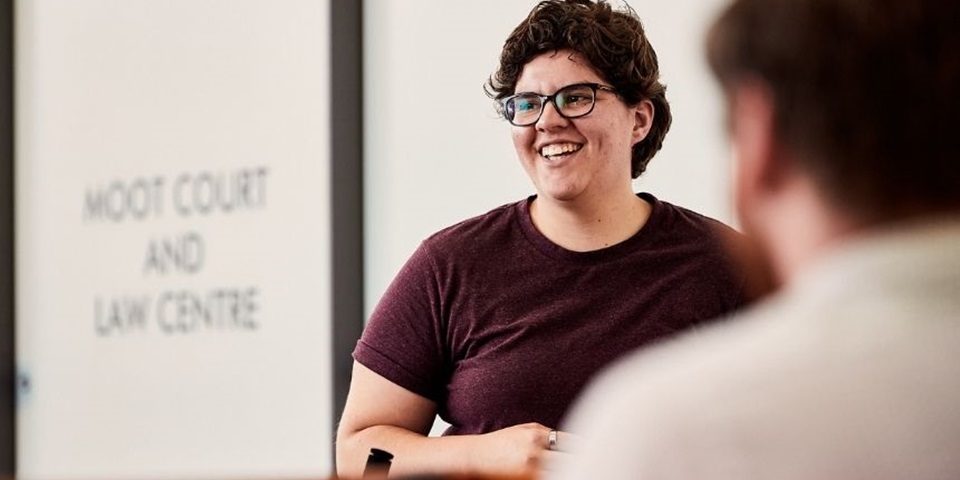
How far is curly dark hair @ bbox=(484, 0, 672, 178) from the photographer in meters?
2.75

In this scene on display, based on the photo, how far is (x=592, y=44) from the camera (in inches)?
108

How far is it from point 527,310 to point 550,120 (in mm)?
315

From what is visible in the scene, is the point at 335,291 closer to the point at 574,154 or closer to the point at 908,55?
the point at 574,154

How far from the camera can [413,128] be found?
457 centimetres

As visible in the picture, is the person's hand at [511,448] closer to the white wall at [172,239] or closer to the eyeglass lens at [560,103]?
the eyeglass lens at [560,103]

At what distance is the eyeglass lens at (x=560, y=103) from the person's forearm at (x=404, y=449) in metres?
0.55

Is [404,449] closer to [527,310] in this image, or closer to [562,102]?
[527,310]

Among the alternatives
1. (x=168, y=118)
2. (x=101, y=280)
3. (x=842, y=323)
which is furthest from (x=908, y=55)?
(x=101, y=280)

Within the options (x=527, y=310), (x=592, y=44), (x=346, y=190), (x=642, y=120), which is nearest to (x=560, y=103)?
(x=592, y=44)

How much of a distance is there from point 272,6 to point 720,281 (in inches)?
102

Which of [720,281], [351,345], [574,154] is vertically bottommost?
[351,345]

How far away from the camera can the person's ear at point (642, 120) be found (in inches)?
113

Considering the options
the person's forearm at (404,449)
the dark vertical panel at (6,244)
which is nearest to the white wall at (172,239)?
the dark vertical panel at (6,244)

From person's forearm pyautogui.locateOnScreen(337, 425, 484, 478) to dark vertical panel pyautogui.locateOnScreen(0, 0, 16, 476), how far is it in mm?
3388
